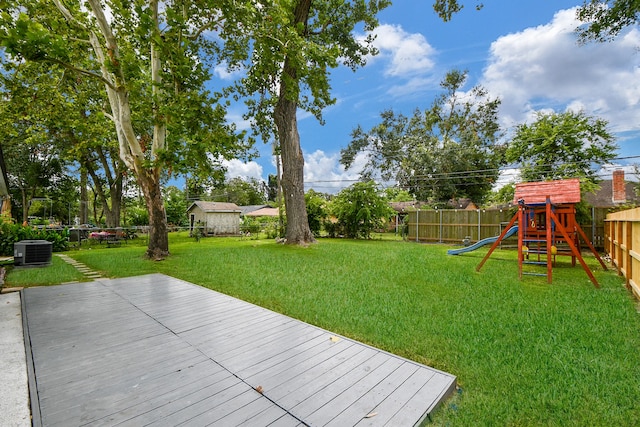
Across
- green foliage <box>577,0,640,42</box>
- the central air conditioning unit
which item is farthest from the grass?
green foliage <box>577,0,640,42</box>

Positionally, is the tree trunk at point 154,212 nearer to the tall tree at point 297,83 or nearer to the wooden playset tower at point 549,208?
the tall tree at point 297,83

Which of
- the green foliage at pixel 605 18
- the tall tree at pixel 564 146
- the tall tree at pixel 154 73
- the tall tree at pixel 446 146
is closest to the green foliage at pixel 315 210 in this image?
the tall tree at pixel 154 73

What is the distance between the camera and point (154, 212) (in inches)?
370

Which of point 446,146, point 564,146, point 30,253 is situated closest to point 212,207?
point 30,253

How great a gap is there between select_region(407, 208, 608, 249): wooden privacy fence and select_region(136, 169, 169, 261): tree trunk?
12.7 meters

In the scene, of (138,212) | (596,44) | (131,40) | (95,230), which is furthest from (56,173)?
(596,44)

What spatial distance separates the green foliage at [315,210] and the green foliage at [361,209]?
79 cm

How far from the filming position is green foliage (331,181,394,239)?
16.8m

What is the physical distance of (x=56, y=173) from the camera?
69.4 feet

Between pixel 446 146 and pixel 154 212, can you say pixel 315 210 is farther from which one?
pixel 446 146

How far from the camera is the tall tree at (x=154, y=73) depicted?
25.6ft

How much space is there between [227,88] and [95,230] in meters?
11.9

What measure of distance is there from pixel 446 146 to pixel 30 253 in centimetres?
2756

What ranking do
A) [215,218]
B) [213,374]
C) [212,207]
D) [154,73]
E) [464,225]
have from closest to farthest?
1. [213,374]
2. [154,73]
3. [464,225]
4. [215,218]
5. [212,207]
